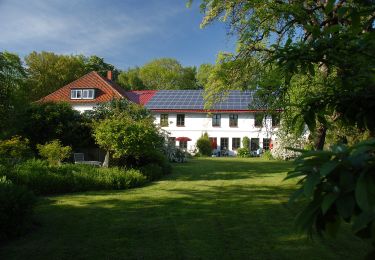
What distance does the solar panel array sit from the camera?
4228 centimetres

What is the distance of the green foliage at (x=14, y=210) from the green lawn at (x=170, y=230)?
25cm

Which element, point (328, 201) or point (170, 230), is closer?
point (328, 201)

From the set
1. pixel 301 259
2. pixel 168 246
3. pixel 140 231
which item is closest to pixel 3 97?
pixel 140 231

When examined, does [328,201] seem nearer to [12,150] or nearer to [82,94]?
[12,150]

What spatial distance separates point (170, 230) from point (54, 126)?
13299mm

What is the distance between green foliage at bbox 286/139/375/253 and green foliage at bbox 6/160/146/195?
36.4 ft

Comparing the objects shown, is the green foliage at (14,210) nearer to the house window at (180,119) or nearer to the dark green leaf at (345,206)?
the dark green leaf at (345,206)

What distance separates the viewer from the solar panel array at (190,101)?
139ft

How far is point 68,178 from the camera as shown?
42.1 feet

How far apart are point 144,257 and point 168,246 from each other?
0.67 m

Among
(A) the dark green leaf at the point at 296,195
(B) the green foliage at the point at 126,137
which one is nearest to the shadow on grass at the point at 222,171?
(B) the green foliage at the point at 126,137

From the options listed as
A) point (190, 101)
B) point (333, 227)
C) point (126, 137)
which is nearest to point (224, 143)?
point (190, 101)

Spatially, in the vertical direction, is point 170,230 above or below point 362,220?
below

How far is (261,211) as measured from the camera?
961 cm
